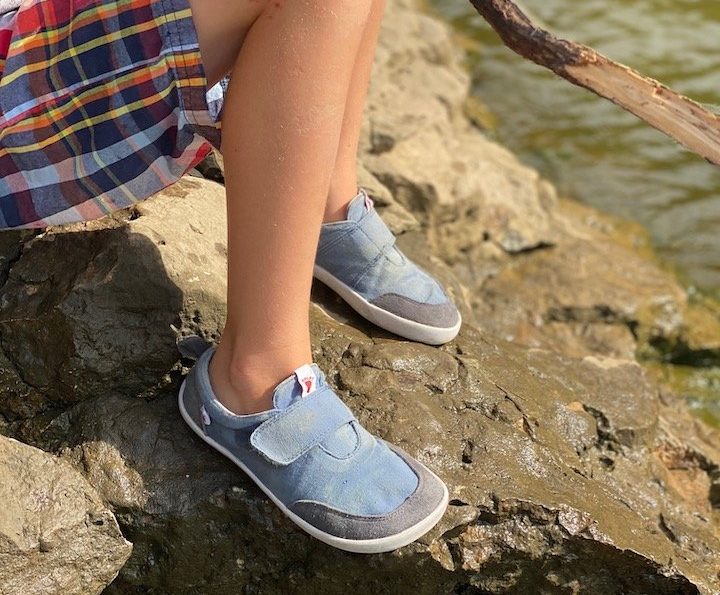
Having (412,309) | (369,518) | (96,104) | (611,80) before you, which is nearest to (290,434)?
(369,518)

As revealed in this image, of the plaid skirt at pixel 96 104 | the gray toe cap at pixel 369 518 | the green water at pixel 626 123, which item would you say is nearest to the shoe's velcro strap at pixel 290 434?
the gray toe cap at pixel 369 518

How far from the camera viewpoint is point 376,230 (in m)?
2.28

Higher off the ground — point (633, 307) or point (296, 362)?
point (296, 362)

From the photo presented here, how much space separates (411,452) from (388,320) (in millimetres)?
384

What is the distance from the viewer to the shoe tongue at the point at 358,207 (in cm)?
225

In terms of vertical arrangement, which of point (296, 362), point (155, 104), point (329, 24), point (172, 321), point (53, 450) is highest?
point (329, 24)

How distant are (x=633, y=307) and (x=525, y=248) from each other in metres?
0.52

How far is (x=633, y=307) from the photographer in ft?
12.8

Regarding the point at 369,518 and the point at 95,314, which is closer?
the point at 369,518

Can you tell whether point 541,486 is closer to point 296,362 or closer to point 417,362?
point 417,362

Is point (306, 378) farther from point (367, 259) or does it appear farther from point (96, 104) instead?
point (96, 104)

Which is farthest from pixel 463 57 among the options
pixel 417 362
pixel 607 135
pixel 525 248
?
pixel 417 362

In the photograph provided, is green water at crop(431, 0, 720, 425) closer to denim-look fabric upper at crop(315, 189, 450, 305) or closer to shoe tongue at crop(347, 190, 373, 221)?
denim-look fabric upper at crop(315, 189, 450, 305)

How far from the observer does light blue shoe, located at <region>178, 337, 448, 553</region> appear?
1804mm
